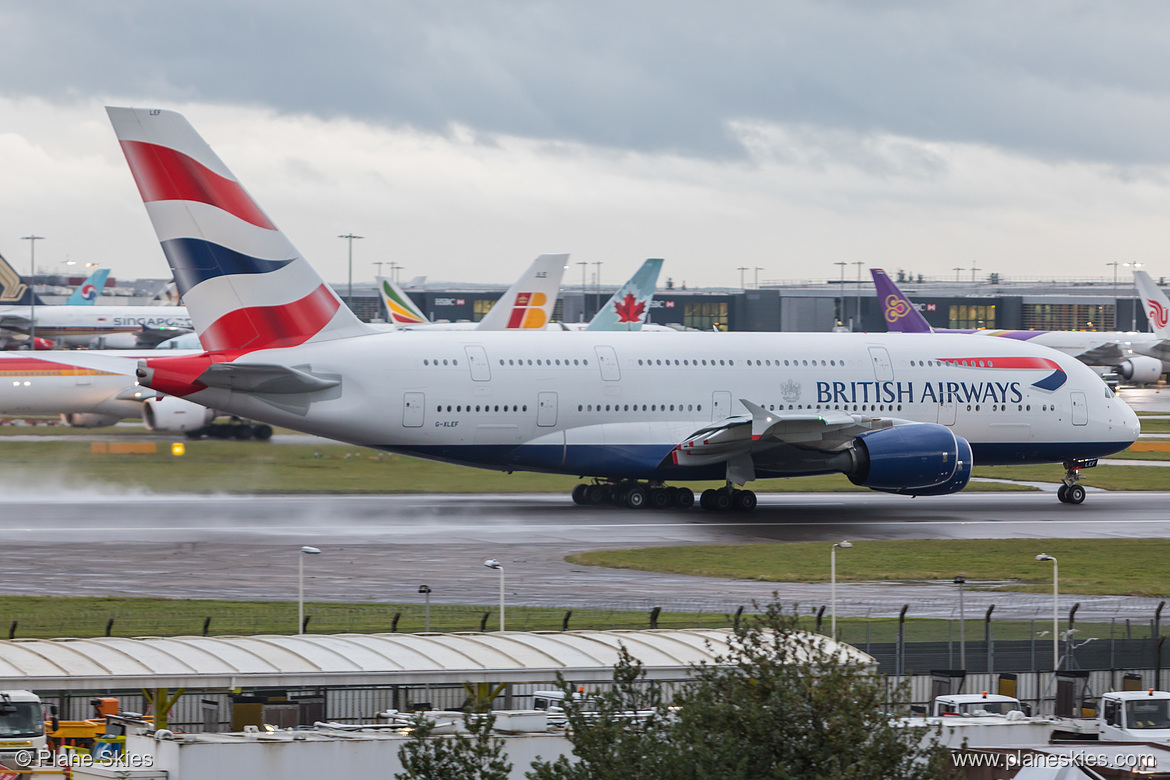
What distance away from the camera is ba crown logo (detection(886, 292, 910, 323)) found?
95.9m

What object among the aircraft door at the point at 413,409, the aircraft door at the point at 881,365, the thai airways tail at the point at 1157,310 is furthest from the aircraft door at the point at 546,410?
the thai airways tail at the point at 1157,310

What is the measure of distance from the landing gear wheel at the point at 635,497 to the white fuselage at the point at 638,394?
4.44 feet

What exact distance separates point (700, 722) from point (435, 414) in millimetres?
29140

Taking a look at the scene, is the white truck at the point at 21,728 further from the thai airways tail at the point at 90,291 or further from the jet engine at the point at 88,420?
the thai airways tail at the point at 90,291

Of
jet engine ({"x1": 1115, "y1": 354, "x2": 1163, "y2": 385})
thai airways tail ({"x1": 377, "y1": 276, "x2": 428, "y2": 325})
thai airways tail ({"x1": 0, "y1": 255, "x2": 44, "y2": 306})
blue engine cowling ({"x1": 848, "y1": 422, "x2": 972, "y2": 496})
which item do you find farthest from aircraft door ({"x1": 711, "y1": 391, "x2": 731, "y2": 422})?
thai airways tail ({"x1": 0, "y1": 255, "x2": 44, "y2": 306})

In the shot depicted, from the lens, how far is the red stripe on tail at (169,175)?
38656 mm

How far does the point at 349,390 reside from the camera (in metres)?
40.5

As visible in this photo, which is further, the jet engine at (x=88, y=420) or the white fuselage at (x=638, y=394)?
the jet engine at (x=88, y=420)

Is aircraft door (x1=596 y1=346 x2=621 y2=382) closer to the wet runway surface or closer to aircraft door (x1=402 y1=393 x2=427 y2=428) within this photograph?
the wet runway surface

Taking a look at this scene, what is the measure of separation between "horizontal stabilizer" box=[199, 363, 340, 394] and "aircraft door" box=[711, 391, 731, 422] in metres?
11.8

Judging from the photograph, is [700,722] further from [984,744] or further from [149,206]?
[149,206]

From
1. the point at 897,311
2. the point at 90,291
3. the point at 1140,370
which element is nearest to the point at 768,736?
the point at 897,311

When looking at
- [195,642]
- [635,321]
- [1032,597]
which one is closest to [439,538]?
[1032,597]

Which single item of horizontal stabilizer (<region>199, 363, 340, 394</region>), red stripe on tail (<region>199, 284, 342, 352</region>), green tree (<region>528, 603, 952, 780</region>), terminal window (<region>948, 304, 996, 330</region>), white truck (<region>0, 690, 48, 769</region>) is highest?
terminal window (<region>948, 304, 996, 330</region>)
